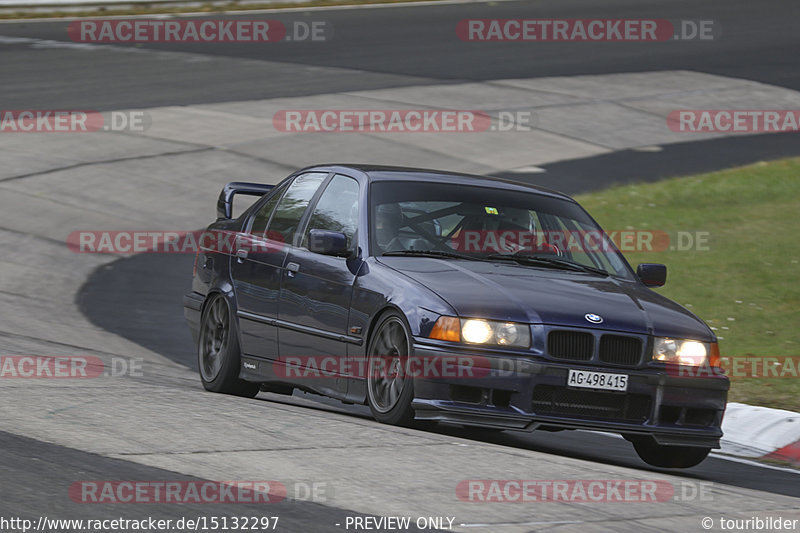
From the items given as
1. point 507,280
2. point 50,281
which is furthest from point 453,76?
point 507,280

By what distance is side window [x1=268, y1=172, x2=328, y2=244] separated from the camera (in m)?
9.47

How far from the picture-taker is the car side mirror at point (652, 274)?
29.4 feet

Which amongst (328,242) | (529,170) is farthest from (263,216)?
(529,170)

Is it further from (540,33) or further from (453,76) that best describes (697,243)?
(540,33)

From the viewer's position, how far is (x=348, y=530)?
5.56m

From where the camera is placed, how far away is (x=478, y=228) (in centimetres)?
869

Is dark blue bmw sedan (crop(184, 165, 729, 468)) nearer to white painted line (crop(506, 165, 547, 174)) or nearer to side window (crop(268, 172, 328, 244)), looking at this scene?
side window (crop(268, 172, 328, 244))

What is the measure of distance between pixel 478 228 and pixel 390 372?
1199 mm
